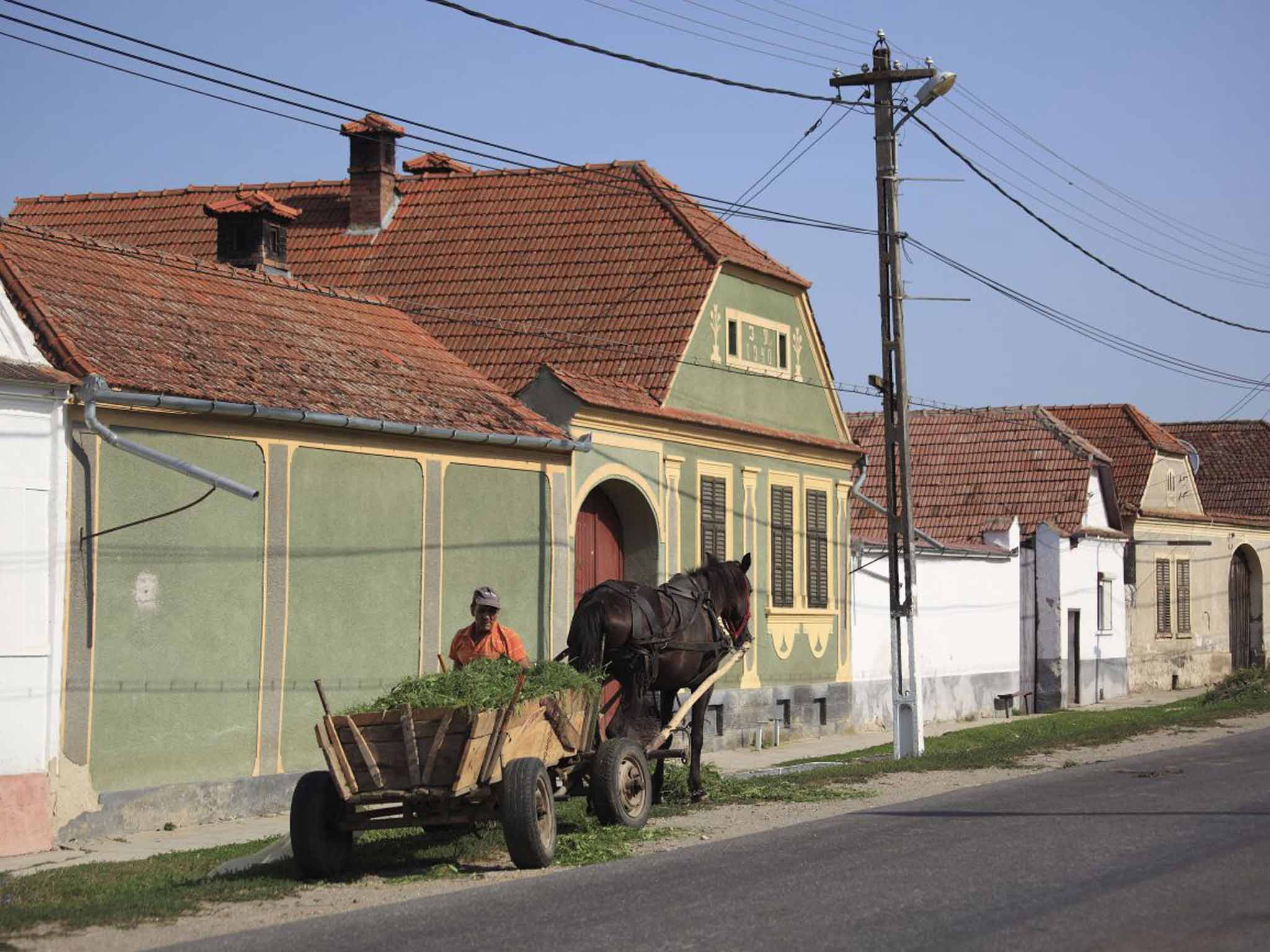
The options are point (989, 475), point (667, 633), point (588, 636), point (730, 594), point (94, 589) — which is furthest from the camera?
point (989, 475)

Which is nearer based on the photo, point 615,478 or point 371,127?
point 615,478

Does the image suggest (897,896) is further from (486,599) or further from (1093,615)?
(1093,615)

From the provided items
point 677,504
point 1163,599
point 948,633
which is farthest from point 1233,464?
point 677,504

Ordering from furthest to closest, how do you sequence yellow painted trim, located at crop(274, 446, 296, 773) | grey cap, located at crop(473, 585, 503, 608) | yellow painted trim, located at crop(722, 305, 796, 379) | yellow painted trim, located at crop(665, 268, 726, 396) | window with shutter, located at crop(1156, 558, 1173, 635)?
window with shutter, located at crop(1156, 558, 1173, 635) → yellow painted trim, located at crop(722, 305, 796, 379) → yellow painted trim, located at crop(665, 268, 726, 396) → yellow painted trim, located at crop(274, 446, 296, 773) → grey cap, located at crop(473, 585, 503, 608)

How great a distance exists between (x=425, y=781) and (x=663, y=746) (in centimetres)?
446

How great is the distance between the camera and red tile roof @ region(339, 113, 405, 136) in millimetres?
26203

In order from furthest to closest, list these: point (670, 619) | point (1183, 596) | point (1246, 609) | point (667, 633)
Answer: point (1246, 609), point (1183, 596), point (670, 619), point (667, 633)

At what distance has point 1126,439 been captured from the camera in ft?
138

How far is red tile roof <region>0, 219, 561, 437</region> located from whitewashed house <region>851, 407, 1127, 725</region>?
33.2 ft

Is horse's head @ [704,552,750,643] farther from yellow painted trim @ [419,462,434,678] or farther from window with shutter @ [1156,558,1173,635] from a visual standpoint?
window with shutter @ [1156,558,1173,635]

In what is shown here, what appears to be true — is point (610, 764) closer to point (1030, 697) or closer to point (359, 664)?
point (359, 664)

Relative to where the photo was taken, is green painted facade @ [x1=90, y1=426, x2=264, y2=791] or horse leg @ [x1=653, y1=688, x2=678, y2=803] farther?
horse leg @ [x1=653, y1=688, x2=678, y2=803]

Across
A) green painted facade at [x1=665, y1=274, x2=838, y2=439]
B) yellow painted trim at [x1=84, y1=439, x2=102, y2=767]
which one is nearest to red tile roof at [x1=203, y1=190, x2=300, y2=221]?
green painted facade at [x1=665, y1=274, x2=838, y2=439]

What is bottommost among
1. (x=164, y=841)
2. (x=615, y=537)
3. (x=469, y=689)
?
(x=164, y=841)
